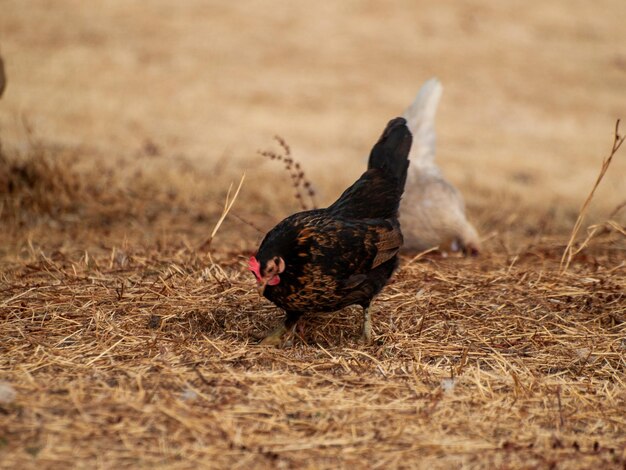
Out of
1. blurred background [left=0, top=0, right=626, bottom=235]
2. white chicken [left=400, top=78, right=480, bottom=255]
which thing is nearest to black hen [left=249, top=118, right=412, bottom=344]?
white chicken [left=400, top=78, right=480, bottom=255]

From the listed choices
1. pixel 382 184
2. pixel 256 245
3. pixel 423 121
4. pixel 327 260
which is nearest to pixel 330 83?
pixel 423 121

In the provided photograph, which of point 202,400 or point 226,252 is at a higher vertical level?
point 202,400

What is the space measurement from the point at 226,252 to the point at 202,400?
2.13 meters

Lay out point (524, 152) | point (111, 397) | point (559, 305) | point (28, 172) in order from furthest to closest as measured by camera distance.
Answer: point (524, 152) < point (28, 172) < point (559, 305) < point (111, 397)

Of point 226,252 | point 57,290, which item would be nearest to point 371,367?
point 57,290

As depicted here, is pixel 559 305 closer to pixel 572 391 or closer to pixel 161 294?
pixel 572 391

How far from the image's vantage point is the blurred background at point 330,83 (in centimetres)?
846

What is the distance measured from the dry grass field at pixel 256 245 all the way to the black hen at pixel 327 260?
213mm

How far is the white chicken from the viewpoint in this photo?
16.7ft

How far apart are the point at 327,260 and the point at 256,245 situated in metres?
2.14

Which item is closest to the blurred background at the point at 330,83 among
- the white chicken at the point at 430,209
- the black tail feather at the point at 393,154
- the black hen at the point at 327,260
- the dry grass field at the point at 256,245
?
the dry grass field at the point at 256,245

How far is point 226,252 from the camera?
15.2 ft

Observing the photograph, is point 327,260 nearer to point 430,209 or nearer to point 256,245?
point 256,245

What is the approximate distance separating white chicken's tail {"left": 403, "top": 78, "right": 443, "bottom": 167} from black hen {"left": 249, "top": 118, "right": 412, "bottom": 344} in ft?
6.81
